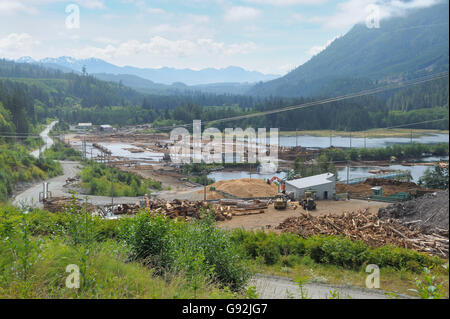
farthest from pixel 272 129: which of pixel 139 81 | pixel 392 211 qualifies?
pixel 139 81

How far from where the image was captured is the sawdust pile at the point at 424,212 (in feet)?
21.0

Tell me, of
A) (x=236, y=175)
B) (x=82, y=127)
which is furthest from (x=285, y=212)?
(x=82, y=127)

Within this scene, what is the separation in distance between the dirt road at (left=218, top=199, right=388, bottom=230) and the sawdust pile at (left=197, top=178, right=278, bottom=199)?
242 centimetres

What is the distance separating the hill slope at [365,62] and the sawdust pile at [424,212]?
7147cm

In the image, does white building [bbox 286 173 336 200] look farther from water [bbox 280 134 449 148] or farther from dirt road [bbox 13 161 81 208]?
water [bbox 280 134 449 148]

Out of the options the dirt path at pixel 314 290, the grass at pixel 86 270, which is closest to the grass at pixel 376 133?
the dirt path at pixel 314 290

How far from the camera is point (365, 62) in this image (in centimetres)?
10175

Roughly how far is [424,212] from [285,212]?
3.36m

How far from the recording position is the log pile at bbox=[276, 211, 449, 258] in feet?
18.4

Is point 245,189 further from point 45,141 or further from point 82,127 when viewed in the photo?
point 82,127

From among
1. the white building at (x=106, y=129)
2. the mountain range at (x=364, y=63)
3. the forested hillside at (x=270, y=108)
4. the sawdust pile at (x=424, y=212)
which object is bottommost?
the sawdust pile at (x=424, y=212)

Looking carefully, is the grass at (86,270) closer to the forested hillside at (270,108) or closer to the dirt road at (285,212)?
the dirt road at (285,212)
